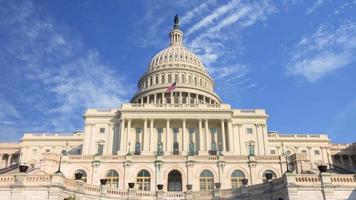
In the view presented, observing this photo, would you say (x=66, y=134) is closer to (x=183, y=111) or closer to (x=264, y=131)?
(x=183, y=111)

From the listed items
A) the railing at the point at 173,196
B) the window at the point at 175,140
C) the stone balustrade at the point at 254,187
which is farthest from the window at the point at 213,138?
the stone balustrade at the point at 254,187

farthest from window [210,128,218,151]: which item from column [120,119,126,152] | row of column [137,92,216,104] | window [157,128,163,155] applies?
row of column [137,92,216,104]

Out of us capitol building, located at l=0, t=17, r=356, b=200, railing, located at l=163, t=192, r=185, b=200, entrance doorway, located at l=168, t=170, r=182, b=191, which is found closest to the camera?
us capitol building, located at l=0, t=17, r=356, b=200

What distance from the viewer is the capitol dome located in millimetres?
114500

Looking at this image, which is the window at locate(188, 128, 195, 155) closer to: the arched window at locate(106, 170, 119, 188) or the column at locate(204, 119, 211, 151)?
the column at locate(204, 119, 211, 151)

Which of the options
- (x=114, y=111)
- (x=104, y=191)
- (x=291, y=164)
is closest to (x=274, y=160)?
(x=291, y=164)

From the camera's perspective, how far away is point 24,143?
103062mm

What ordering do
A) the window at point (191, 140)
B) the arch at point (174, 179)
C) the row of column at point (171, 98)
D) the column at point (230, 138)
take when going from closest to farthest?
1. the arch at point (174, 179)
2. the column at point (230, 138)
3. the window at point (191, 140)
4. the row of column at point (171, 98)

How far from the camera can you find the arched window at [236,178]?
56156 mm

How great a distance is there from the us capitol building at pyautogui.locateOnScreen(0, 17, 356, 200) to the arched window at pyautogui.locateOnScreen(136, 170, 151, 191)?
6.0 inches

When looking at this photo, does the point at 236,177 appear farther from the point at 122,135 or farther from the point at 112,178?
the point at 122,135

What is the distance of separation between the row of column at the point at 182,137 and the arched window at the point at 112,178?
2767cm

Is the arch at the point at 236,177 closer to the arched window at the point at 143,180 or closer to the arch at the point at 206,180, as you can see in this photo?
the arch at the point at 206,180

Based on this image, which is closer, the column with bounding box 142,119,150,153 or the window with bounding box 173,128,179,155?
the column with bounding box 142,119,150,153
